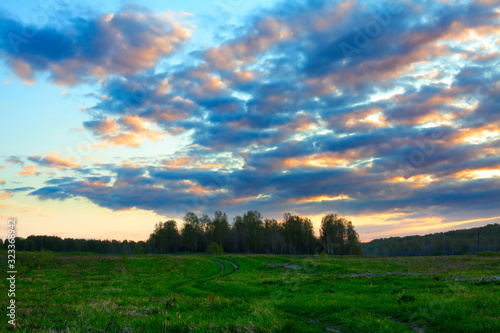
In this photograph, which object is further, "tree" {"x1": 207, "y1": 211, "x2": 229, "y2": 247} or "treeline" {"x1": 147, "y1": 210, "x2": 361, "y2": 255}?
"tree" {"x1": 207, "y1": 211, "x2": 229, "y2": 247}

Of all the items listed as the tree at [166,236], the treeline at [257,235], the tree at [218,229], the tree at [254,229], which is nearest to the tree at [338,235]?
the treeline at [257,235]

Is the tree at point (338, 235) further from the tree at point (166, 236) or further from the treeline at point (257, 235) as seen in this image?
the tree at point (166, 236)

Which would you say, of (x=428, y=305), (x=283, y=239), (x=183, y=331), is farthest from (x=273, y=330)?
(x=283, y=239)

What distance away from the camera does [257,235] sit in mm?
158375

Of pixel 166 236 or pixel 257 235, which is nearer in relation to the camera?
pixel 257 235

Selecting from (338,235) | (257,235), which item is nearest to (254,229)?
(257,235)

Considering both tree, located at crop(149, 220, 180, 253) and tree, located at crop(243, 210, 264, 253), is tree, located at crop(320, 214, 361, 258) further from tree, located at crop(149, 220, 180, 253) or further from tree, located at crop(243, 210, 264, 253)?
tree, located at crop(149, 220, 180, 253)

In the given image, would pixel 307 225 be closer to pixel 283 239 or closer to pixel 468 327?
pixel 283 239

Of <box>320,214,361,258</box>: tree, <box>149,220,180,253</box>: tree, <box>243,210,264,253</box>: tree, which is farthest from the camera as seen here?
<box>149,220,180,253</box>: tree

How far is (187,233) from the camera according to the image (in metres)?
162

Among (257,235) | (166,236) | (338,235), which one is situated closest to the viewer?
(338,235)

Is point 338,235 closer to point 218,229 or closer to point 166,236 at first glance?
point 218,229

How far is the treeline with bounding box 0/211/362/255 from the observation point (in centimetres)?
14662

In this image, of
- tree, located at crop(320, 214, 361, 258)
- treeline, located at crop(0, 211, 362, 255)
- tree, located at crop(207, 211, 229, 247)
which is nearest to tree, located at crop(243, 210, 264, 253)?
treeline, located at crop(0, 211, 362, 255)
